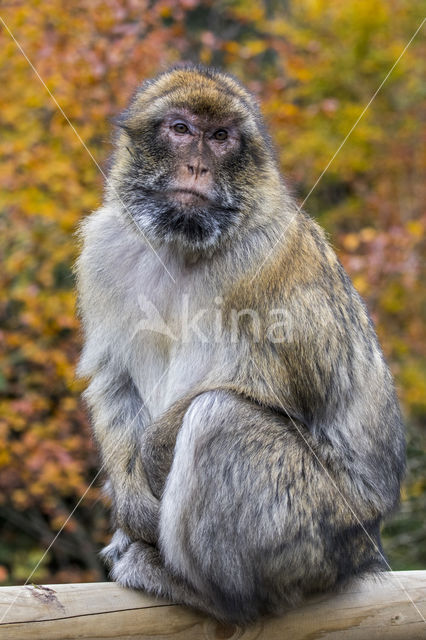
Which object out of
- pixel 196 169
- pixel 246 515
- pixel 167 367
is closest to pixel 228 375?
pixel 167 367

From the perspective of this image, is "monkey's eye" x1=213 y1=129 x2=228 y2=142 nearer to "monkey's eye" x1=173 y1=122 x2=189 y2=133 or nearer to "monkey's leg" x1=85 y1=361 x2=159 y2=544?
"monkey's eye" x1=173 y1=122 x2=189 y2=133

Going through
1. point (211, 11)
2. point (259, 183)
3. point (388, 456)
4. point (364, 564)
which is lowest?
point (364, 564)

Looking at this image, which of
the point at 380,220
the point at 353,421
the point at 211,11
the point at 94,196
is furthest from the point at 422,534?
the point at 211,11

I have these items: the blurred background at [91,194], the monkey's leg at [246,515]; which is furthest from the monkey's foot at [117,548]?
the blurred background at [91,194]

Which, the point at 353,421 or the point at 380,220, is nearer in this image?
the point at 353,421

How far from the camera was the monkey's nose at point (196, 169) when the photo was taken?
3.29 metres

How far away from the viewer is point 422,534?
782 centimetres

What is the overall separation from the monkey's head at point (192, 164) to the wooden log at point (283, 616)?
136 cm

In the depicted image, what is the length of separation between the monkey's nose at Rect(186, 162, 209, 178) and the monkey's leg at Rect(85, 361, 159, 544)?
971mm

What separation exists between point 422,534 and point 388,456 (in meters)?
4.59

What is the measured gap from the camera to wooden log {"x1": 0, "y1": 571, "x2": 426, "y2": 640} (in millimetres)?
3143

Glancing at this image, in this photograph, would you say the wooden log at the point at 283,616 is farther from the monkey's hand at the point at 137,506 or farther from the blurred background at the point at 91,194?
the blurred background at the point at 91,194

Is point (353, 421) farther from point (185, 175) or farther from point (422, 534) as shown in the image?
point (422, 534)

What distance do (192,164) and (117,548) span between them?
1.63 meters
